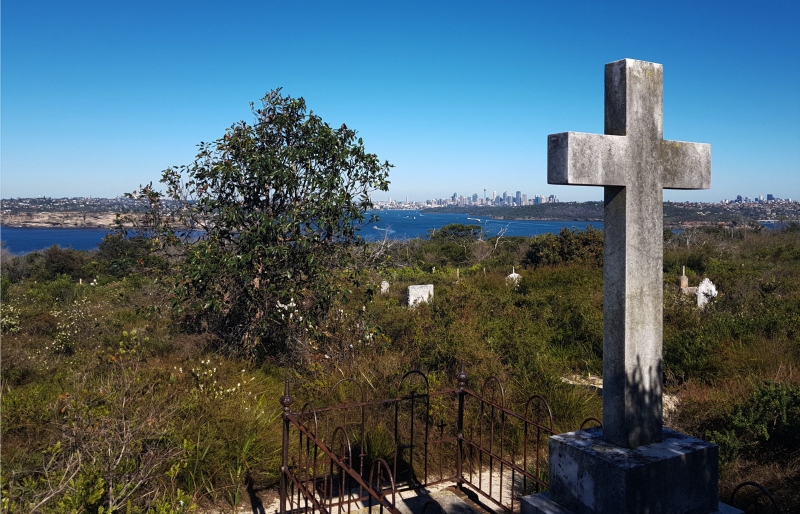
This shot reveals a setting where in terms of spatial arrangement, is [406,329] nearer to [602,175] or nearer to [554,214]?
[602,175]

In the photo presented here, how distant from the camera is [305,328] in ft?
26.4

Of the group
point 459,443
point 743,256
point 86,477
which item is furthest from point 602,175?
point 743,256

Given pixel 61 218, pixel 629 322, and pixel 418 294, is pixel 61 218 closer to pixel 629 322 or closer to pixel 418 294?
pixel 418 294

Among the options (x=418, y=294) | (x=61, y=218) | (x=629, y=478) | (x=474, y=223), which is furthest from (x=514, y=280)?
(x=474, y=223)

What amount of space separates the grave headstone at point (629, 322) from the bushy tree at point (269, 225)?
511 centimetres

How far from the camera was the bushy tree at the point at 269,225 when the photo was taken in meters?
7.85

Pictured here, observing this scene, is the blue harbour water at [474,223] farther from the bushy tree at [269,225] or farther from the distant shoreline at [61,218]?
the distant shoreline at [61,218]

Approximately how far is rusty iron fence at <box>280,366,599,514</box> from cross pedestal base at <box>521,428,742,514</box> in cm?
136

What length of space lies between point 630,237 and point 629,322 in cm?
46

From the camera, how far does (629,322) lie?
3.13 meters

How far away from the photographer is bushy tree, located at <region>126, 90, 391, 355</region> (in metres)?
7.85

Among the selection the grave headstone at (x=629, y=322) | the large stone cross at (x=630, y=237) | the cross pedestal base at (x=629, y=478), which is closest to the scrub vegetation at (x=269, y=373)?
the cross pedestal base at (x=629, y=478)

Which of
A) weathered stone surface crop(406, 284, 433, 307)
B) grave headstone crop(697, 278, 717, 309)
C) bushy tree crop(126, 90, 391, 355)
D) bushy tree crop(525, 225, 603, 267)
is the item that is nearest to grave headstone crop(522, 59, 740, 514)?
bushy tree crop(126, 90, 391, 355)

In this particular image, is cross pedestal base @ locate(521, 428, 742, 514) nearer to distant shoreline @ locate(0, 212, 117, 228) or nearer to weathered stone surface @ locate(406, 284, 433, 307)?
weathered stone surface @ locate(406, 284, 433, 307)
